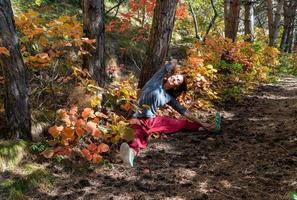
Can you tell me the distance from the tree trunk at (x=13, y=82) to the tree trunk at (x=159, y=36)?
273cm

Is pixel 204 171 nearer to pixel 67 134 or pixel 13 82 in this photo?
pixel 67 134

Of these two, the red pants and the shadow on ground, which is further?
the red pants

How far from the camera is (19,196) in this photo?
12.1 ft

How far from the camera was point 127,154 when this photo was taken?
4.59m

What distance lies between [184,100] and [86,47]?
2664 millimetres

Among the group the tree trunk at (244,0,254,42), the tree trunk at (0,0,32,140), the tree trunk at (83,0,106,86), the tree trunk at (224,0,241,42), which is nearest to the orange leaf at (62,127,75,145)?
the tree trunk at (0,0,32,140)

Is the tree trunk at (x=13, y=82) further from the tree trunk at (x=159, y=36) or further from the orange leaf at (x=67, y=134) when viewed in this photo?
the tree trunk at (x=159, y=36)

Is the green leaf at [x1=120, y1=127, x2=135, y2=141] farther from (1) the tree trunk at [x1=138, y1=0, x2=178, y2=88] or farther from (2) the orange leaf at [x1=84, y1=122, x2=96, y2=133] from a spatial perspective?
(1) the tree trunk at [x1=138, y1=0, x2=178, y2=88]

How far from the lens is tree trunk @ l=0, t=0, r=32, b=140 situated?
13.4ft

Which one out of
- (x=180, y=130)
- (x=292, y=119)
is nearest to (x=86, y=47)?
(x=180, y=130)

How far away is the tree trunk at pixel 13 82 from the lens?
4094mm

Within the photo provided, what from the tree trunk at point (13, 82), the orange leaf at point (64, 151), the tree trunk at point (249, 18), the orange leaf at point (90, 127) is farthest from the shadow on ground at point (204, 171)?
the tree trunk at point (249, 18)

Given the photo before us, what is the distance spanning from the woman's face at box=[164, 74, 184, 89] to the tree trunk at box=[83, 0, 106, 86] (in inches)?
43.1

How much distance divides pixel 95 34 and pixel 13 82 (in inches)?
64.6
